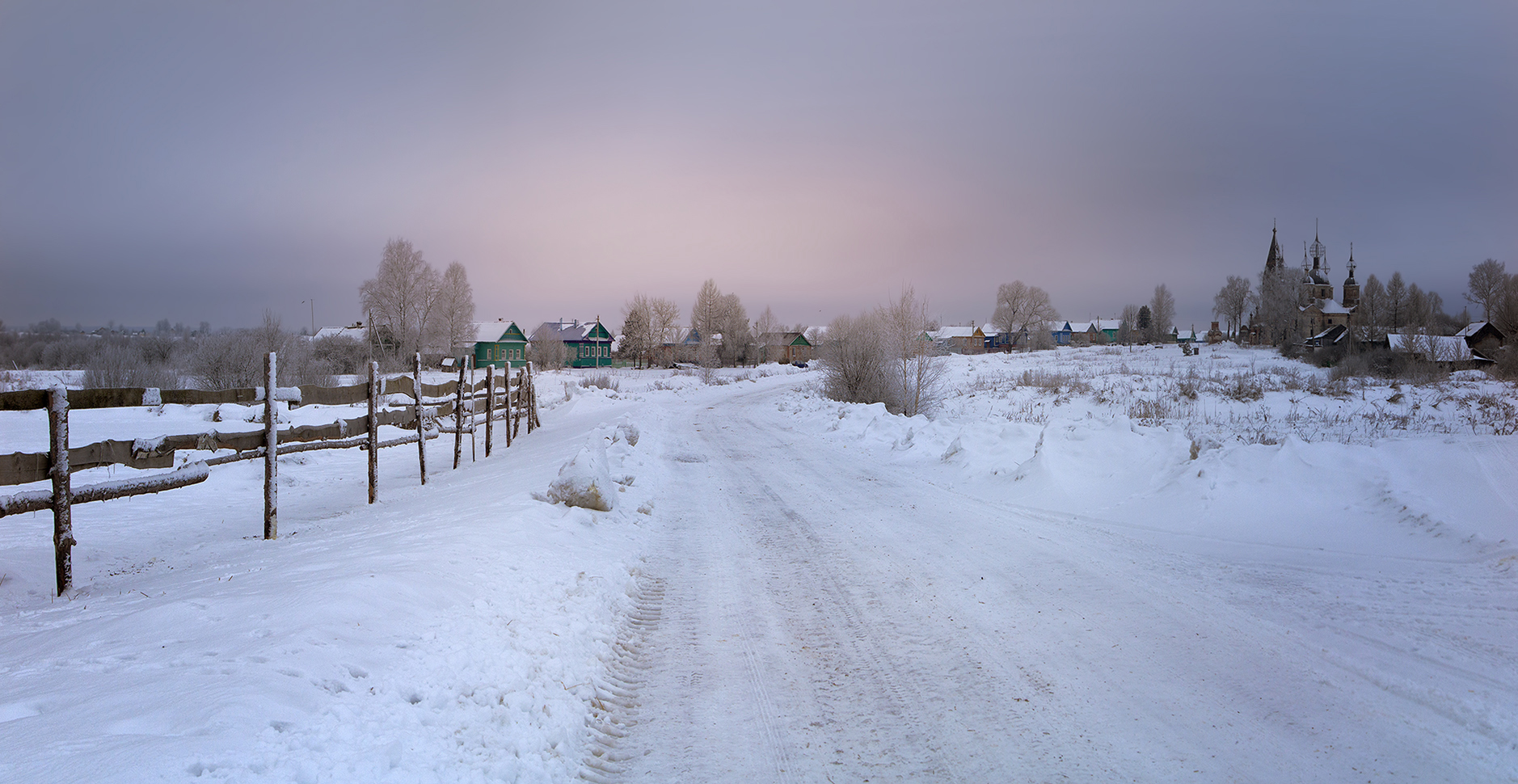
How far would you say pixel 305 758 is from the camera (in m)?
2.67

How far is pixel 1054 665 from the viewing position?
418 centimetres

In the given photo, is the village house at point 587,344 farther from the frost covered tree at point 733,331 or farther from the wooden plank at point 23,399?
the wooden plank at point 23,399

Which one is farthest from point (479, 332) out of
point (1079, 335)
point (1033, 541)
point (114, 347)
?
point (1079, 335)

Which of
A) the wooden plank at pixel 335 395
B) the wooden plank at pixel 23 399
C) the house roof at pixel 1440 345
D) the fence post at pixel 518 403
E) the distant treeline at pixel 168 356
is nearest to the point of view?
the wooden plank at pixel 23 399

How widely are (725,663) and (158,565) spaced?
6180mm

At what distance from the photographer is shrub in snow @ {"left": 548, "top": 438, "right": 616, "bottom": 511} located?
7488 mm

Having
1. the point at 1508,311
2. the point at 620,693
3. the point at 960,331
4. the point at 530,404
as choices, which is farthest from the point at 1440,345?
the point at 960,331

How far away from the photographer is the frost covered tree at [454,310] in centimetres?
6288

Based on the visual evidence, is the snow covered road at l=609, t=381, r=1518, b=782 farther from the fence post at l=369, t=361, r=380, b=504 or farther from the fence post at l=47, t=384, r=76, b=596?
the fence post at l=369, t=361, r=380, b=504

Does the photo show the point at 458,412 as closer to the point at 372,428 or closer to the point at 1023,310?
the point at 372,428

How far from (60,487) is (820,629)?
5.84 m

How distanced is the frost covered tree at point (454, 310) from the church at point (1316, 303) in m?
84.3

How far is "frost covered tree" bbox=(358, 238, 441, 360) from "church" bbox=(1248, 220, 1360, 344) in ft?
283

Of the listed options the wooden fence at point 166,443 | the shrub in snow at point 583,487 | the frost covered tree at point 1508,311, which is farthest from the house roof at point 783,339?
the shrub in snow at point 583,487
